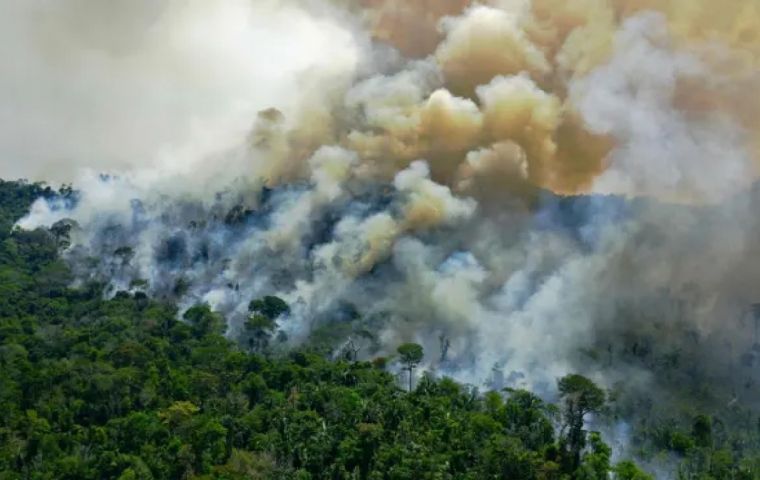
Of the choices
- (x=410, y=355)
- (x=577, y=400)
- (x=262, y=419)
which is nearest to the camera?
(x=577, y=400)

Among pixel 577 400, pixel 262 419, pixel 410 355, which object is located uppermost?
pixel 410 355

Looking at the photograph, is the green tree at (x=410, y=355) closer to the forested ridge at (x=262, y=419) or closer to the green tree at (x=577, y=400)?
the forested ridge at (x=262, y=419)

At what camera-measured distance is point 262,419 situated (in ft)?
232

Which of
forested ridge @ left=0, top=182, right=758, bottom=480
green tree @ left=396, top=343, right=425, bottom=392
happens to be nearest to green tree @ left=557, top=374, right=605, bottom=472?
forested ridge @ left=0, top=182, right=758, bottom=480

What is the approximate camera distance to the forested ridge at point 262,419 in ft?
202

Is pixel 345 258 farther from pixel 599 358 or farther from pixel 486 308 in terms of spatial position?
pixel 599 358

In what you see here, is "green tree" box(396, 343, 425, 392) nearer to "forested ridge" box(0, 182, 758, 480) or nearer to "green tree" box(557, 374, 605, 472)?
"forested ridge" box(0, 182, 758, 480)

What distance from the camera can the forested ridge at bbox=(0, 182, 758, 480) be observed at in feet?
202

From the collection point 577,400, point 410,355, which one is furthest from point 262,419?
point 577,400

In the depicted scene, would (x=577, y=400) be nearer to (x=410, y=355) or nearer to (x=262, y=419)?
(x=410, y=355)

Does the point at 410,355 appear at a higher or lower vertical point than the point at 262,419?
higher

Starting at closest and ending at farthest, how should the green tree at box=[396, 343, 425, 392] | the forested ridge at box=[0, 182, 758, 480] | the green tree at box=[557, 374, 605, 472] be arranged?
the forested ridge at box=[0, 182, 758, 480]
the green tree at box=[557, 374, 605, 472]
the green tree at box=[396, 343, 425, 392]

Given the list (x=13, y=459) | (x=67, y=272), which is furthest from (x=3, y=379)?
(x=67, y=272)

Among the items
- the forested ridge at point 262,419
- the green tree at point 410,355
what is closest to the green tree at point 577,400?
the forested ridge at point 262,419
